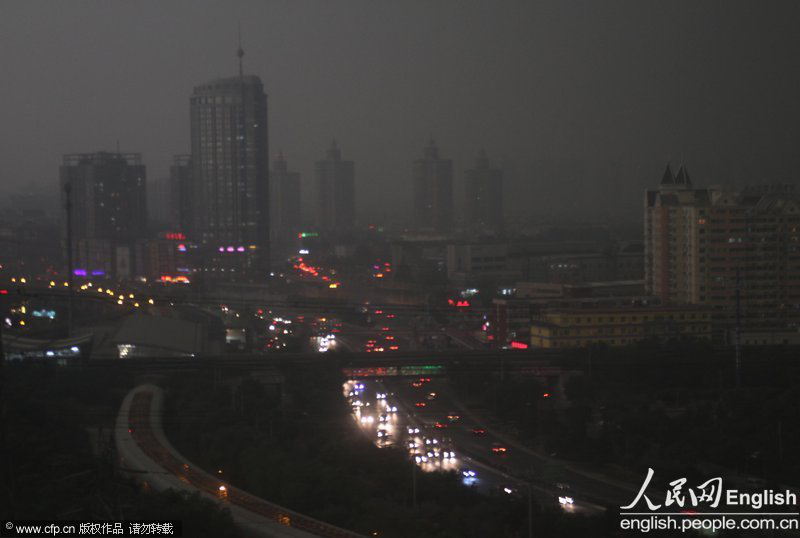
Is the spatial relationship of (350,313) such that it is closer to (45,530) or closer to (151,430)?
(151,430)

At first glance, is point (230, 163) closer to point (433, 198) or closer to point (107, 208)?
point (107, 208)

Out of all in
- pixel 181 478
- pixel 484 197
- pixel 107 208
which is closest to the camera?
pixel 181 478

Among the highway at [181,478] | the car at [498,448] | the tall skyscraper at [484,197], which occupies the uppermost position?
the tall skyscraper at [484,197]

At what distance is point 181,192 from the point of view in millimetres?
21391

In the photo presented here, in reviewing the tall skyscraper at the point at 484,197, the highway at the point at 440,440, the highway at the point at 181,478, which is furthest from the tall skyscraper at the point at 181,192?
the highway at the point at 181,478

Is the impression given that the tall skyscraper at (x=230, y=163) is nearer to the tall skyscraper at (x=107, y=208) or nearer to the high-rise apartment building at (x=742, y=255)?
the tall skyscraper at (x=107, y=208)

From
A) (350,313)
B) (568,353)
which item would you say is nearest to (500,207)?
(350,313)

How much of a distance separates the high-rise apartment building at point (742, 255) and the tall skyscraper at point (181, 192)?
42.4 ft

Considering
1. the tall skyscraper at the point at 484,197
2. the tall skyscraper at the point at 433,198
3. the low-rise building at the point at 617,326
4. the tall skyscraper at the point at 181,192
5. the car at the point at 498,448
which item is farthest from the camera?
the tall skyscraper at the point at 181,192

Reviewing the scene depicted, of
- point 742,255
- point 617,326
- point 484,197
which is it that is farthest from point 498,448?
point 484,197

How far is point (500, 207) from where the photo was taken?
17.1 metres

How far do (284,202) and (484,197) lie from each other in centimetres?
610

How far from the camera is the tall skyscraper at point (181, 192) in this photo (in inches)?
818

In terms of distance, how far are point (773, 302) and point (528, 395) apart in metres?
3.69
